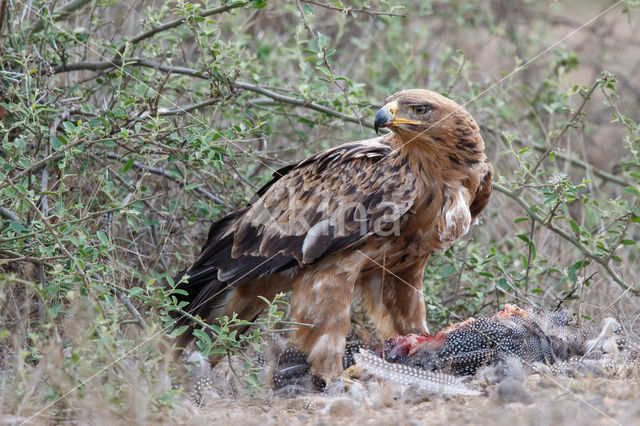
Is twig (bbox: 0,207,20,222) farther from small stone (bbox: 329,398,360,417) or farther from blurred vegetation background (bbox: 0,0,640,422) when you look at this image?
small stone (bbox: 329,398,360,417)

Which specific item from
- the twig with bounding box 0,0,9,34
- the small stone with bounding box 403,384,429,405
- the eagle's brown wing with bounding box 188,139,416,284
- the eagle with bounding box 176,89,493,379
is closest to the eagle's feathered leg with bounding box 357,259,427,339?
the eagle with bounding box 176,89,493,379

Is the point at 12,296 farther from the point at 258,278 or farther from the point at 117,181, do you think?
the point at 258,278

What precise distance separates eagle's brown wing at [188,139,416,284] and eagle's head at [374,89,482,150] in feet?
0.83

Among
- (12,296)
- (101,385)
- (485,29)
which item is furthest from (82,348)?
(485,29)

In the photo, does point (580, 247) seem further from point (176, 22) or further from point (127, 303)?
point (176, 22)

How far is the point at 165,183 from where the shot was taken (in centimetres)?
551

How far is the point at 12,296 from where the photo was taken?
15.1 feet

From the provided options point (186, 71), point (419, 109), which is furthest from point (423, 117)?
point (186, 71)

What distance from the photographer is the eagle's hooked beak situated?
14.5ft

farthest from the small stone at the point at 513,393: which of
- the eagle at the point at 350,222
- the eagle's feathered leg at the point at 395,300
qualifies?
the eagle's feathered leg at the point at 395,300

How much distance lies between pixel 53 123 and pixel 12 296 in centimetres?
119

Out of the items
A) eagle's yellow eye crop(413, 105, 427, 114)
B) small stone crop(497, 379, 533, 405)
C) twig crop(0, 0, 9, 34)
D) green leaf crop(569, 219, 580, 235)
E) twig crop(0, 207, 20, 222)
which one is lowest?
small stone crop(497, 379, 533, 405)

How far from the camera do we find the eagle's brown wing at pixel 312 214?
448 centimetres

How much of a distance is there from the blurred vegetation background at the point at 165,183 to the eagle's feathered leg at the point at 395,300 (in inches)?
13.5
